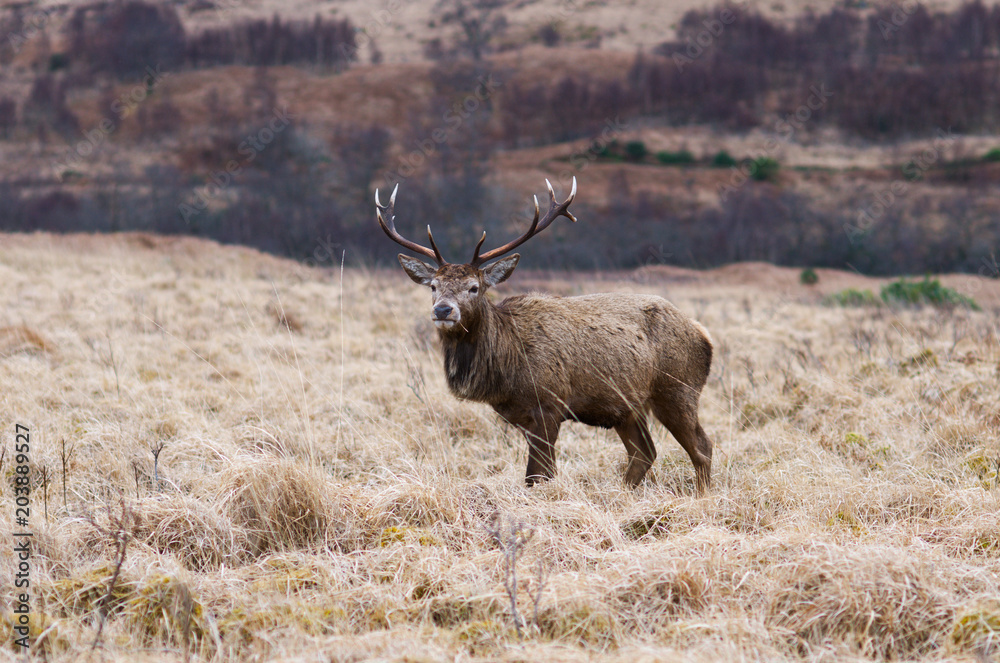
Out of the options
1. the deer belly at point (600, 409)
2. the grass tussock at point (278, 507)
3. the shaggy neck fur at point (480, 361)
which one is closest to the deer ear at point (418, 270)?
the shaggy neck fur at point (480, 361)

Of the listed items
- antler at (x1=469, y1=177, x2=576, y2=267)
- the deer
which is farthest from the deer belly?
antler at (x1=469, y1=177, x2=576, y2=267)

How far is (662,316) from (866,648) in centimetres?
305

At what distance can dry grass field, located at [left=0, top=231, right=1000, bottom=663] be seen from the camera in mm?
2867

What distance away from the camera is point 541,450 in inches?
190

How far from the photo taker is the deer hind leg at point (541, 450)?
4712mm

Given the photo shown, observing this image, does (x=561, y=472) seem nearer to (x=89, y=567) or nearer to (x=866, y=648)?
(x=866, y=648)

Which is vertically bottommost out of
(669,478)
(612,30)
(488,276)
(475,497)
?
(669,478)

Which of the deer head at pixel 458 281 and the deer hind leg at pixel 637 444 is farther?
the deer hind leg at pixel 637 444

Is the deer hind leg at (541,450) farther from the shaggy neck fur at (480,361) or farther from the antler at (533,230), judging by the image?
the antler at (533,230)

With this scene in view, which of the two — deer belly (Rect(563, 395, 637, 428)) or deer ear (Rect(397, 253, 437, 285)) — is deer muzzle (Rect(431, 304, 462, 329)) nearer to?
deer ear (Rect(397, 253, 437, 285))

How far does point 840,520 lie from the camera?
3.99 metres

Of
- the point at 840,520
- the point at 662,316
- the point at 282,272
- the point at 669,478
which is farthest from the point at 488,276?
the point at 282,272

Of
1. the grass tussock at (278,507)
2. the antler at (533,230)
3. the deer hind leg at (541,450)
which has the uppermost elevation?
the antler at (533,230)

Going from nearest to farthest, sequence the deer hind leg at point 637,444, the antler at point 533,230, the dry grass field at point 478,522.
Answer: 1. the dry grass field at point 478,522
2. the antler at point 533,230
3. the deer hind leg at point 637,444
